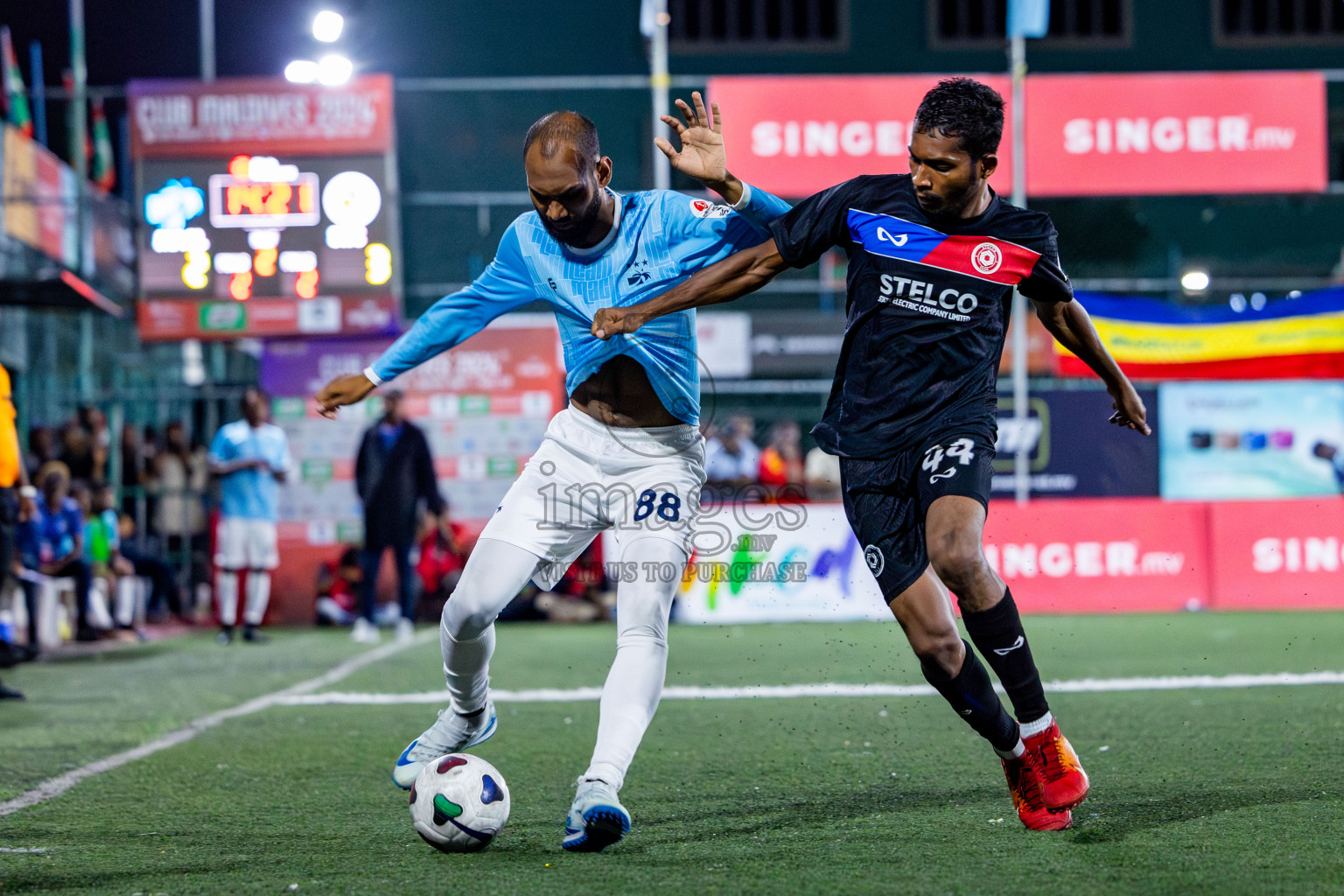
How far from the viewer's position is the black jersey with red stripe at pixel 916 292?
156 inches

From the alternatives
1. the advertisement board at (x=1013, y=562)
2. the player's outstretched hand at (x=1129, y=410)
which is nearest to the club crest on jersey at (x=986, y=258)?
the player's outstretched hand at (x=1129, y=410)

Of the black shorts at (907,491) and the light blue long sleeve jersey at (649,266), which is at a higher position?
the light blue long sleeve jersey at (649,266)

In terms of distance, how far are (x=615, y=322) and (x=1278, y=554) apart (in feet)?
36.3

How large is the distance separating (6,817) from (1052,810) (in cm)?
314

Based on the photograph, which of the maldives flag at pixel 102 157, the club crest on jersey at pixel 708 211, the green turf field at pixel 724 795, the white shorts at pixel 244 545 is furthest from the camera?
the maldives flag at pixel 102 157

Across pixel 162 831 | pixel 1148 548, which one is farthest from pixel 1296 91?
pixel 162 831

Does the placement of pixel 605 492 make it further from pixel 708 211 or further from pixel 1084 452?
pixel 1084 452

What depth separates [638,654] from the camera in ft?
13.0

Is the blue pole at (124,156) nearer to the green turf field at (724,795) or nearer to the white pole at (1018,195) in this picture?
the white pole at (1018,195)

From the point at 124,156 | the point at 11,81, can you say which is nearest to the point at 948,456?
the point at 11,81

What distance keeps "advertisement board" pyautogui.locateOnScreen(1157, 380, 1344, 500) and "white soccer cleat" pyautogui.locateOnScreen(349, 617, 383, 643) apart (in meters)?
7.94

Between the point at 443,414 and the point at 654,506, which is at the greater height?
the point at 443,414

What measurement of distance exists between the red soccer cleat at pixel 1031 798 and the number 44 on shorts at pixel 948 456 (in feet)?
2.67

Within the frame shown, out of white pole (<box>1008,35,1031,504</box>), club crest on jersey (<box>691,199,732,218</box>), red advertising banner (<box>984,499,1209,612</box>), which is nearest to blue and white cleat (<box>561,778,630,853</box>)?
club crest on jersey (<box>691,199,732,218</box>)
